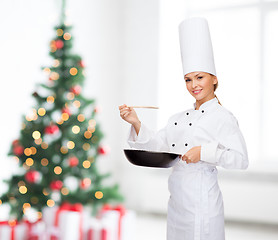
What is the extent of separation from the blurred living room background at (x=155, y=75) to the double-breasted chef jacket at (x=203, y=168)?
2.21 meters

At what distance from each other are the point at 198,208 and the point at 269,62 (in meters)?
3.37

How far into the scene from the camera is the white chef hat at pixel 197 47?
134cm

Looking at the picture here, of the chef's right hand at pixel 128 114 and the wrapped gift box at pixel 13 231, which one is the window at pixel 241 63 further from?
the chef's right hand at pixel 128 114

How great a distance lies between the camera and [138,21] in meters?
4.90

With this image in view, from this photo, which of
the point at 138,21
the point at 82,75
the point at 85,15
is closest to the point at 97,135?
the point at 82,75

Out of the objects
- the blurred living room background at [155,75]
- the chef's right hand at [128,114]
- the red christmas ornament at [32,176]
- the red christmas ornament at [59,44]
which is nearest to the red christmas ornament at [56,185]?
the red christmas ornament at [32,176]

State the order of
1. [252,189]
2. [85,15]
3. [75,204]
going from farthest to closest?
[85,15]
[252,189]
[75,204]

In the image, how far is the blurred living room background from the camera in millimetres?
3555

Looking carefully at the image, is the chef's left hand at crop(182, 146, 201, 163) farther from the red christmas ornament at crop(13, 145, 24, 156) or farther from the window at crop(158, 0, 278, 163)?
the window at crop(158, 0, 278, 163)

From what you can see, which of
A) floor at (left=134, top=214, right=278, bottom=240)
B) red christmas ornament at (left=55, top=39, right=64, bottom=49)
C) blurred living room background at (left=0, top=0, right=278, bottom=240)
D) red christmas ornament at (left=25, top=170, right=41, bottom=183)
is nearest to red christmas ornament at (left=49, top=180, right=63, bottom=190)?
red christmas ornament at (left=25, top=170, right=41, bottom=183)

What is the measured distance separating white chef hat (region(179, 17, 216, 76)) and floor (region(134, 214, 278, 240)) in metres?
2.43

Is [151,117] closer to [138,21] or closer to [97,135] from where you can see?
[138,21]

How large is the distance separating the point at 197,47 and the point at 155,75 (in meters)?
3.38

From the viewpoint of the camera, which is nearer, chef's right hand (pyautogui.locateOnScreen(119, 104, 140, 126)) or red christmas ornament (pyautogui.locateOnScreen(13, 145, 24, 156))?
chef's right hand (pyautogui.locateOnScreen(119, 104, 140, 126))
